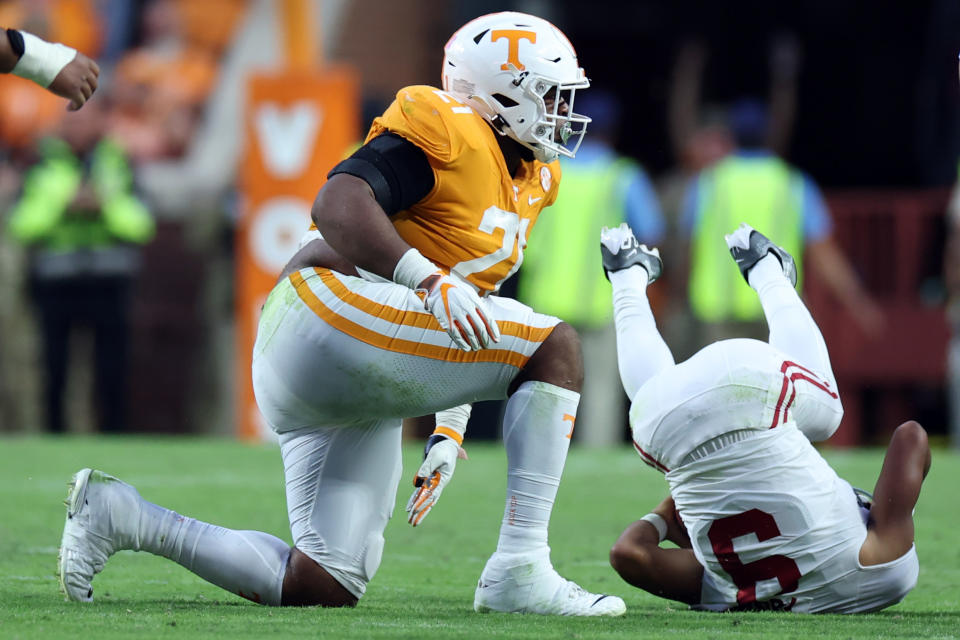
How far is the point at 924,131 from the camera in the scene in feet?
39.1

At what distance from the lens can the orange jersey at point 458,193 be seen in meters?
3.95

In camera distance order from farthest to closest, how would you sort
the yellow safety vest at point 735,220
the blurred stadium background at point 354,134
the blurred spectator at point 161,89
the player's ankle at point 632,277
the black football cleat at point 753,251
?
the blurred spectator at point 161,89
the blurred stadium background at point 354,134
the yellow safety vest at point 735,220
the black football cleat at point 753,251
the player's ankle at point 632,277

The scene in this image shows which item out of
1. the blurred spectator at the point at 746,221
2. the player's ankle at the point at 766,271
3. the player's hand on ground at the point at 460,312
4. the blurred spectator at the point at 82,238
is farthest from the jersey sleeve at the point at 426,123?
the blurred spectator at the point at 82,238

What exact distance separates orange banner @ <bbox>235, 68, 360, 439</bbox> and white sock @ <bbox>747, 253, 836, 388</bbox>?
5254 millimetres

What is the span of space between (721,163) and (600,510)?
327 cm

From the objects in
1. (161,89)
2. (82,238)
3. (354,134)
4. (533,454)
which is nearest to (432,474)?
(533,454)

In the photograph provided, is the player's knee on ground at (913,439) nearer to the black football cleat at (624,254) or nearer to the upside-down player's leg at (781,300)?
the upside-down player's leg at (781,300)

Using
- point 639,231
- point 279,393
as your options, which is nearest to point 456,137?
point 279,393

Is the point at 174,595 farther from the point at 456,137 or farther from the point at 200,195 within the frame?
the point at 200,195

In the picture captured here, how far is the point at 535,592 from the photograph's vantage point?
13.0 ft

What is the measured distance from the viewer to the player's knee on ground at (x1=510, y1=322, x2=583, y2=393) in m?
3.99

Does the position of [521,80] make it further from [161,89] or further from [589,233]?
[161,89]

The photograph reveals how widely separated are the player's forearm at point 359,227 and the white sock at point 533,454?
0.46 metres

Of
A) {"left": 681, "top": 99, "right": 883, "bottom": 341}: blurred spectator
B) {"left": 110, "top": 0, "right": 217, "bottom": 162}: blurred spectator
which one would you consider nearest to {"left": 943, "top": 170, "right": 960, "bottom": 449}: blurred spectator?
{"left": 681, "top": 99, "right": 883, "bottom": 341}: blurred spectator
